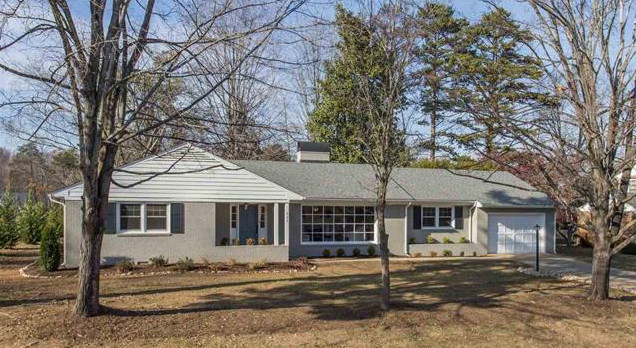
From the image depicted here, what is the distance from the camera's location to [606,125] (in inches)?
436

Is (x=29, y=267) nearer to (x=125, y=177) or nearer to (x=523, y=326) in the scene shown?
(x=125, y=177)

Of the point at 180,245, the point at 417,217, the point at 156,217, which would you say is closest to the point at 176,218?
the point at 156,217

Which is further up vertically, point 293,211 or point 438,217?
point 293,211

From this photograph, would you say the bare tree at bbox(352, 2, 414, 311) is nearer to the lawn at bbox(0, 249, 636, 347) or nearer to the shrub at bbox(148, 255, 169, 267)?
the lawn at bbox(0, 249, 636, 347)

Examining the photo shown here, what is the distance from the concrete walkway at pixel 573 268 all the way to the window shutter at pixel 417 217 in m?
4.05

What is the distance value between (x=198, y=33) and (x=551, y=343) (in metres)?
6.96

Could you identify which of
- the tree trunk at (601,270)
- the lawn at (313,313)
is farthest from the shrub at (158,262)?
the tree trunk at (601,270)

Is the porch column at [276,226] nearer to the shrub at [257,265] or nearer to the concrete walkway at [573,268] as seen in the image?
the shrub at [257,265]

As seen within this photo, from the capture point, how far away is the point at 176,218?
62.1ft

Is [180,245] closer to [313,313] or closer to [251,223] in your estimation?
[251,223]

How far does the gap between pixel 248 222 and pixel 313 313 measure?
12.7m

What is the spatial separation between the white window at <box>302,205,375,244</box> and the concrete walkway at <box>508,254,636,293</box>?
6175mm

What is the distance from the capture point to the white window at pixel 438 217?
24.1 m

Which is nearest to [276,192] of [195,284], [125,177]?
[125,177]
